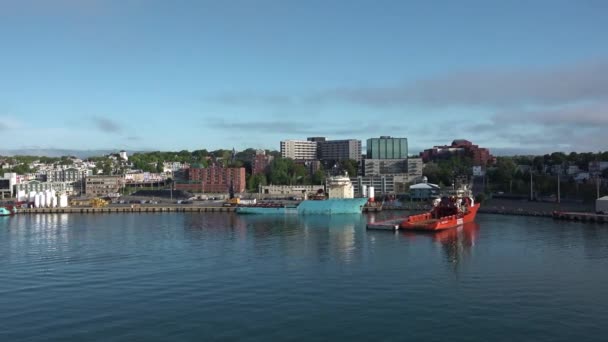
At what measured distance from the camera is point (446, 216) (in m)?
41.9

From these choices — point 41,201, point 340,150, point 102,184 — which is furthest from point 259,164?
point 41,201

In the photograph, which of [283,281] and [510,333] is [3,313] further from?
[510,333]

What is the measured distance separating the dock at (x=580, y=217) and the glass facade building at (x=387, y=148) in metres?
73.4

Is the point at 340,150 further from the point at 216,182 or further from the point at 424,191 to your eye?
the point at 424,191

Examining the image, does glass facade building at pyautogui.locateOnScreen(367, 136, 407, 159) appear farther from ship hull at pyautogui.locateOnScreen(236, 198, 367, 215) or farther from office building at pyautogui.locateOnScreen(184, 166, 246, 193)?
ship hull at pyautogui.locateOnScreen(236, 198, 367, 215)

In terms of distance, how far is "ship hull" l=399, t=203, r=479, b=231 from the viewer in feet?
121

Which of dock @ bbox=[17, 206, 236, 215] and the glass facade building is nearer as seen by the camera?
dock @ bbox=[17, 206, 236, 215]

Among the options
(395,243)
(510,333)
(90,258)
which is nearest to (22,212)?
(90,258)

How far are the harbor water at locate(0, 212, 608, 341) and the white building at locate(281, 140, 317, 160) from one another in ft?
344

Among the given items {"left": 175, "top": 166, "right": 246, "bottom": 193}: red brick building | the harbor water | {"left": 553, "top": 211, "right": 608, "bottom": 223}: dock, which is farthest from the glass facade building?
the harbor water

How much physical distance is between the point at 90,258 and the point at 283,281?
34.1ft

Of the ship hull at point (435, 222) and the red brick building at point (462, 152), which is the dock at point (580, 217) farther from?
the red brick building at point (462, 152)

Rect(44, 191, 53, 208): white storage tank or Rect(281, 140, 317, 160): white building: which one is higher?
Rect(281, 140, 317, 160): white building

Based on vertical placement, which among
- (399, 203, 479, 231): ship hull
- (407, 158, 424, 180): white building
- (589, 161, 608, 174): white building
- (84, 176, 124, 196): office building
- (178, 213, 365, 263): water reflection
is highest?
(407, 158, 424, 180): white building
